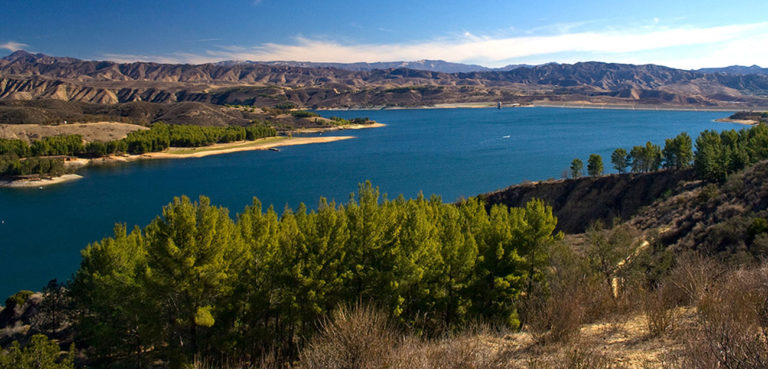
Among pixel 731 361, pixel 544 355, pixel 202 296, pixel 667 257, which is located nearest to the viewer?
pixel 731 361

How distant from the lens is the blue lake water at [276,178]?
157 feet

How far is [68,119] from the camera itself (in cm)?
11725

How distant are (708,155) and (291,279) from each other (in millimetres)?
41787

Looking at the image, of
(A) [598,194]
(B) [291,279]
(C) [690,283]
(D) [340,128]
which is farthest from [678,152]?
(D) [340,128]

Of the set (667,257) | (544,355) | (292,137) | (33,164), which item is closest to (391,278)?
(544,355)

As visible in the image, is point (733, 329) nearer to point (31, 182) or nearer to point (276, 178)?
point (276, 178)

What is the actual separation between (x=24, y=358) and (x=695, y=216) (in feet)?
Answer: 116

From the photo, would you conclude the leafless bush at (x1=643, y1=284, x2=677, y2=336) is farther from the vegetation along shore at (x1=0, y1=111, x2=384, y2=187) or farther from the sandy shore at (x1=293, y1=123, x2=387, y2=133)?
the sandy shore at (x1=293, y1=123, x2=387, y2=133)

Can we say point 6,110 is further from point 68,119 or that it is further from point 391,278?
point 391,278

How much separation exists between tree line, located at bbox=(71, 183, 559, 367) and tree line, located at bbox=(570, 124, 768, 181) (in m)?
32.5

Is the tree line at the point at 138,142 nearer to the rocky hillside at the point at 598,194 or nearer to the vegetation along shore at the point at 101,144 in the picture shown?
the vegetation along shore at the point at 101,144

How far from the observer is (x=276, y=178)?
252ft

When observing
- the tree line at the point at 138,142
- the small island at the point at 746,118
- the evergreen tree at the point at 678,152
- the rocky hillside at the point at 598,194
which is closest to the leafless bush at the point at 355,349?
the rocky hillside at the point at 598,194

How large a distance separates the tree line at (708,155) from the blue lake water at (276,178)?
17604 millimetres
